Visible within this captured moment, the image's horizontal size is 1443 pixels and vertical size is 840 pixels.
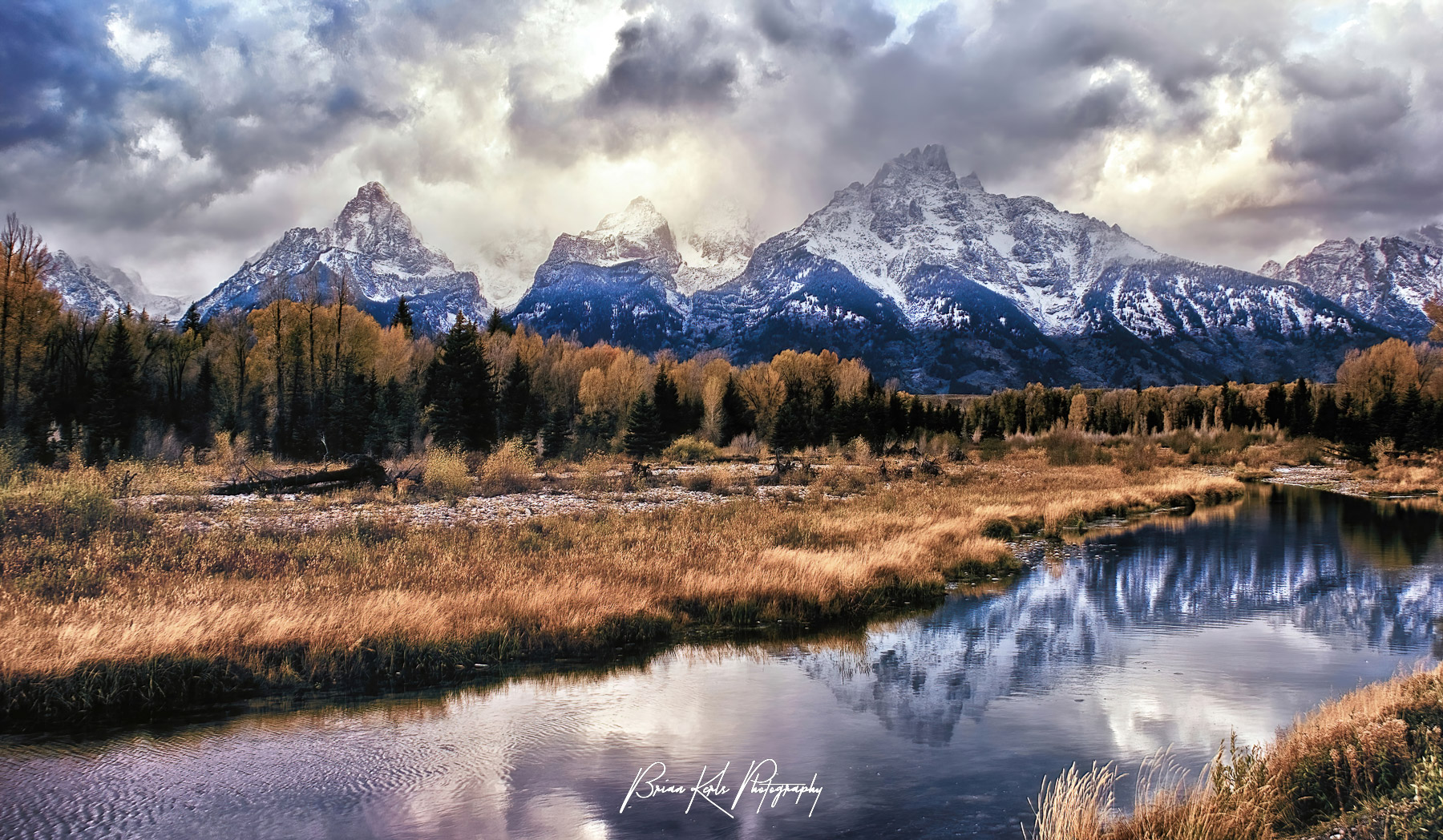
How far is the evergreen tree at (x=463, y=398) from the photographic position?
53.4 meters

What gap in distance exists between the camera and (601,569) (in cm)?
1983

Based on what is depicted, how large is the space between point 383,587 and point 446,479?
20020mm

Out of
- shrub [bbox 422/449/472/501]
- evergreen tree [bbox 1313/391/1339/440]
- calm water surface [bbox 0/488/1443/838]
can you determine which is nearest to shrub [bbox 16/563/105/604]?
calm water surface [bbox 0/488/1443/838]

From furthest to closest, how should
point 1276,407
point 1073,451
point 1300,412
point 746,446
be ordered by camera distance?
point 1276,407
point 1300,412
point 1073,451
point 746,446

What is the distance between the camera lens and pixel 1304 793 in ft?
28.8

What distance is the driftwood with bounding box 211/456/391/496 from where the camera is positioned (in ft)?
112

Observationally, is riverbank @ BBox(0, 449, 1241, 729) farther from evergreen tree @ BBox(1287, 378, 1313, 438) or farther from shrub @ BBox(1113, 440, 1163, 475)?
evergreen tree @ BBox(1287, 378, 1313, 438)

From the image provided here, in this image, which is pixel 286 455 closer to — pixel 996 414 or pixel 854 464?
pixel 854 464

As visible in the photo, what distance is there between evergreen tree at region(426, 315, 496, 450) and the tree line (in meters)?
0.12

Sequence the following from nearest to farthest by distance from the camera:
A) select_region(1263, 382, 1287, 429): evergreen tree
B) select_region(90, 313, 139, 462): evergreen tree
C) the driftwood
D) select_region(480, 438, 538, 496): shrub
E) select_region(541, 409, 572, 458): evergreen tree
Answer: the driftwood < select_region(480, 438, 538, 496): shrub < select_region(90, 313, 139, 462): evergreen tree < select_region(541, 409, 572, 458): evergreen tree < select_region(1263, 382, 1287, 429): evergreen tree

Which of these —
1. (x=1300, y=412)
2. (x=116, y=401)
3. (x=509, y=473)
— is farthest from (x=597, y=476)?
(x=1300, y=412)

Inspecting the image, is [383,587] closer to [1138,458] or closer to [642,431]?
[642,431]

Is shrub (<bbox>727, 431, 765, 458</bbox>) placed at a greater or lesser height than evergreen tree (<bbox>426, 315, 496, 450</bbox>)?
lesser

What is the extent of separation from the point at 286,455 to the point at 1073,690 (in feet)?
181
